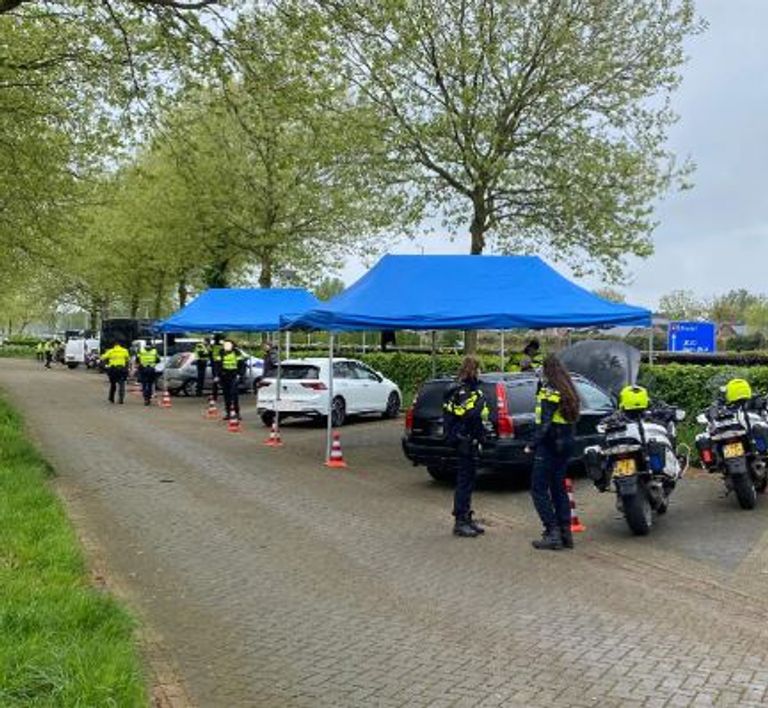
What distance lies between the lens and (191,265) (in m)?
39.1

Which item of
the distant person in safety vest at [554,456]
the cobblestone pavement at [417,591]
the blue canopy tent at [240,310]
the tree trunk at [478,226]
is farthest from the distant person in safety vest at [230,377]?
the distant person in safety vest at [554,456]

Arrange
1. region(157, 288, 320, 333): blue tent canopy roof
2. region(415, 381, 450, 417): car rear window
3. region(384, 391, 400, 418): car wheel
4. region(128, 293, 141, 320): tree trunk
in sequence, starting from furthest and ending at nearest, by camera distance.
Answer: region(128, 293, 141, 320): tree trunk
region(157, 288, 320, 333): blue tent canopy roof
region(384, 391, 400, 418): car wheel
region(415, 381, 450, 417): car rear window

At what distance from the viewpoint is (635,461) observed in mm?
9328

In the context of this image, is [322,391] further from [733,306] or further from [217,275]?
[733,306]

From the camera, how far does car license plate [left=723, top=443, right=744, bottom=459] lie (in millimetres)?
10258

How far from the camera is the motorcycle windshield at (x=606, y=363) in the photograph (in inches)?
590

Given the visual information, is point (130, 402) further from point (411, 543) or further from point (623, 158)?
point (411, 543)

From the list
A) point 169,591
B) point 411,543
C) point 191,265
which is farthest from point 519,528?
point 191,265

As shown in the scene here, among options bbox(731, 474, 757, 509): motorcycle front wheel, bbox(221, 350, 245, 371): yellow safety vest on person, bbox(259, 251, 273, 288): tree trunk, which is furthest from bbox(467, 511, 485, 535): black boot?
bbox(259, 251, 273, 288): tree trunk

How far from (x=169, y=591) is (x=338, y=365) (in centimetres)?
1445

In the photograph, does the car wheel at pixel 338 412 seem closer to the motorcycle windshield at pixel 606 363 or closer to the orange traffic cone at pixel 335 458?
the orange traffic cone at pixel 335 458

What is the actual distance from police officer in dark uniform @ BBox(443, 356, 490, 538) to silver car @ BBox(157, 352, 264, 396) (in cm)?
2129

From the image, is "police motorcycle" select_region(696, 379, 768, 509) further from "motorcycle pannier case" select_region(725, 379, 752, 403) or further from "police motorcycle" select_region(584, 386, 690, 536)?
"police motorcycle" select_region(584, 386, 690, 536)

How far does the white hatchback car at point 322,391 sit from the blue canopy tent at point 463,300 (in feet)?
14.6
